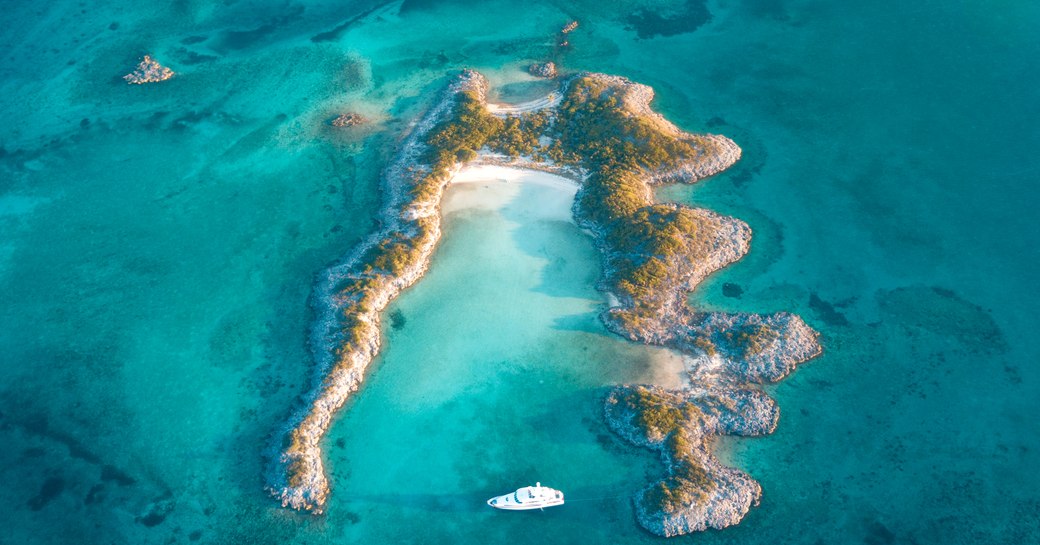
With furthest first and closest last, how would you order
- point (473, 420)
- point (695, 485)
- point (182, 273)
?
point (182, 273), point (473, 420), point (695, 485)

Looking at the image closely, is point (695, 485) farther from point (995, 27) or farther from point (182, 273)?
point (995, 27)

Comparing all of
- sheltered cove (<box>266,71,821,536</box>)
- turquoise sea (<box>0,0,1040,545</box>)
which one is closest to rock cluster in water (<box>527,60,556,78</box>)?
turquoise sea (<box>0,0,1040,545</box>)

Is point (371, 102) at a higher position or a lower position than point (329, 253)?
higher

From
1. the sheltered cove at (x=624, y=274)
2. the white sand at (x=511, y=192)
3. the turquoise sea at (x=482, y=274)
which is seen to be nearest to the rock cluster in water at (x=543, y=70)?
the turquoise sea at (x=482, y=274)

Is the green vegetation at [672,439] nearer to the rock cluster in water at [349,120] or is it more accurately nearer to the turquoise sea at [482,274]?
the turquoise sea at [482,274]

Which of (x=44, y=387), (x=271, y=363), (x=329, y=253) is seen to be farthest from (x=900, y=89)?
(x=44, y=387)

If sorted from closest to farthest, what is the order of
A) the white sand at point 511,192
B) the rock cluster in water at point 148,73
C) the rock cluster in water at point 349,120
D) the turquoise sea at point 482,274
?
the turquoise sea at point 482,274, the white sand at point 511,192, the rock cluster in water at point 349,120, the rock cluster in water at point 148,73
